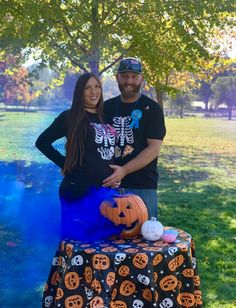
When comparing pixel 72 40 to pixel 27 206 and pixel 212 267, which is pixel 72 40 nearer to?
pixel 27 206

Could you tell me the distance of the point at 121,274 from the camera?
274 cm

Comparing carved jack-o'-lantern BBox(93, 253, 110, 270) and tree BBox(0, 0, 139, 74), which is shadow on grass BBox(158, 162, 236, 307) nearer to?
carved jack-o'-lantern BBox(93, 253, 110, 270)

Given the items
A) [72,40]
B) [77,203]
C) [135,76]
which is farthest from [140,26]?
[77,203]

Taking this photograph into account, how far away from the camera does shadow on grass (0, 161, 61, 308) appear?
4.25 meters

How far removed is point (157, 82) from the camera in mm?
12117

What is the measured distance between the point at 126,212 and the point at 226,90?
70.1 metres

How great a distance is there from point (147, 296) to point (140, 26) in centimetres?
822

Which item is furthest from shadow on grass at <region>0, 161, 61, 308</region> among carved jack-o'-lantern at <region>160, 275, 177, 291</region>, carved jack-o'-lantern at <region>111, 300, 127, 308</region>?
carved jack-o'-lantern at <region>160, 275, 177, 291</region>

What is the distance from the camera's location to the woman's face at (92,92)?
299 centimetres

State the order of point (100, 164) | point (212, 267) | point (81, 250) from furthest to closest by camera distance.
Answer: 1. point (212, 267)
2. point (100, 164)
3. point (81, 250)

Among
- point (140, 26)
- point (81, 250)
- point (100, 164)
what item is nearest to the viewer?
point (81, 250)

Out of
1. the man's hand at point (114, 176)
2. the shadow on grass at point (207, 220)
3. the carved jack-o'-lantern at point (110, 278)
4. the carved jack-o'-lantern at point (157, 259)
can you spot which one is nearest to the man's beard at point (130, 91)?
the man's hand at point (114, 176)

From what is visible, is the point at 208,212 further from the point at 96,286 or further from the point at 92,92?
the point at 96,286

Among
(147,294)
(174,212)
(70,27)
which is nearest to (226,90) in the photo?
(70,27)
